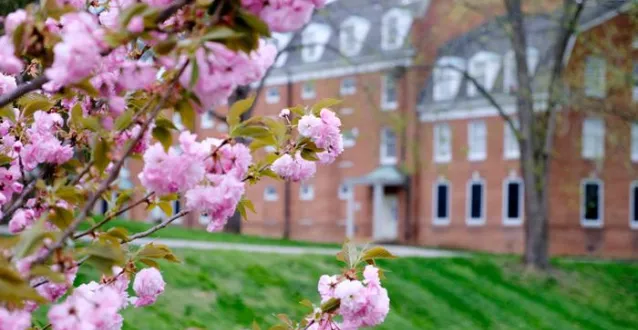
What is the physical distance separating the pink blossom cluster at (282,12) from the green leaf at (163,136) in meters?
0.42

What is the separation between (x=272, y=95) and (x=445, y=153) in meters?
8.98

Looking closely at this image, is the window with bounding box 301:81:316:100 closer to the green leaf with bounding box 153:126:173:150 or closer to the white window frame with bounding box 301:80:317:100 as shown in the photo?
the white window frame with bounding box 301:80:317:100

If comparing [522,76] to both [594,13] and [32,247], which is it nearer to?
[594,13]

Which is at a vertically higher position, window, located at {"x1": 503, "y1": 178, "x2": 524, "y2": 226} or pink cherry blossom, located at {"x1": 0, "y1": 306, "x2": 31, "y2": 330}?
window, located at {"x1": 503, "y1": 178, "x2": 524, "y2": 226}

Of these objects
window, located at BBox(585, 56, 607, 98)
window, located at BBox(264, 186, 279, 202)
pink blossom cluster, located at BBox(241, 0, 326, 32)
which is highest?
window, located at BBox(585, 56, 607, 98)

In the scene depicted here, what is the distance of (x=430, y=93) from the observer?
3559 cm

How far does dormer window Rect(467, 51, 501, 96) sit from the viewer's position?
33531 millimetres

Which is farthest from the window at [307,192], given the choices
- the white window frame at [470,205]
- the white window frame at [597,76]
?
the white window frame at [597,76]

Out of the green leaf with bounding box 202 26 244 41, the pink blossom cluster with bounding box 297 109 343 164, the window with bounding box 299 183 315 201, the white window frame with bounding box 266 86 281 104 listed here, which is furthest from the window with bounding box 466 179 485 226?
the green leaf with bounding box 202 26 244 41

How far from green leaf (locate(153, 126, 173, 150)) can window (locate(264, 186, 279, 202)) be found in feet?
122

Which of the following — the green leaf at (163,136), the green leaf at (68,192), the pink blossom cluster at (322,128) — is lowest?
the green leaf at (68,192)

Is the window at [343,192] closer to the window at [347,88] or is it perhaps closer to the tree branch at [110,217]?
the window at [347,88]

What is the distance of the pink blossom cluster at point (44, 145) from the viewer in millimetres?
3223

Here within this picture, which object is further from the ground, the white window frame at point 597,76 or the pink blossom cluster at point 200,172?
the white window frame at point 597,76
